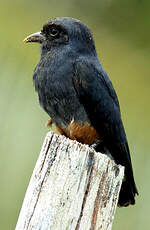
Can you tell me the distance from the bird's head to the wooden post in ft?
6.09

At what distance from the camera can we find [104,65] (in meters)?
7.03

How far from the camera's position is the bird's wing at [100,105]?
5145 mm

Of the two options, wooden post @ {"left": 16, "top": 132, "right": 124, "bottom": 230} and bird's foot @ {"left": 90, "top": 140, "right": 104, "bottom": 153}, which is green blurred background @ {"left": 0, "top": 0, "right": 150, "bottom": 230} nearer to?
bird's foot @ {"left": 90, "top": 140, "right": 104, "bottom": 153}

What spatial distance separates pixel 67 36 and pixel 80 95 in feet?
2.18

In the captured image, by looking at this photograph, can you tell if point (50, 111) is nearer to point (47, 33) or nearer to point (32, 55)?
point (47, 33)

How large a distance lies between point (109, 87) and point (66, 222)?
2173mm

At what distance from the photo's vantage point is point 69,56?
527 centimetres

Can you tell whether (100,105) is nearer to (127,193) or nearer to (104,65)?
(127,193)

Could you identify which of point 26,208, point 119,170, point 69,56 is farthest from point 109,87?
point 26,208

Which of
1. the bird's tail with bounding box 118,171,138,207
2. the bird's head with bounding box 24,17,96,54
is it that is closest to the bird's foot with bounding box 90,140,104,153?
the bird's tail with bounding box 118,171,138,207

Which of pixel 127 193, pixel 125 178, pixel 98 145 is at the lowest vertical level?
pixel 127 193

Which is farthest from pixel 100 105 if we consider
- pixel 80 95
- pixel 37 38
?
pixel 37 38

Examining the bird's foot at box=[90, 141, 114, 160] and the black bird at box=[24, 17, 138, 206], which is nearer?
the black bird at box=[24, 17, 138, 206]

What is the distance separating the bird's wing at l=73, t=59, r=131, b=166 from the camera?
5145mm
